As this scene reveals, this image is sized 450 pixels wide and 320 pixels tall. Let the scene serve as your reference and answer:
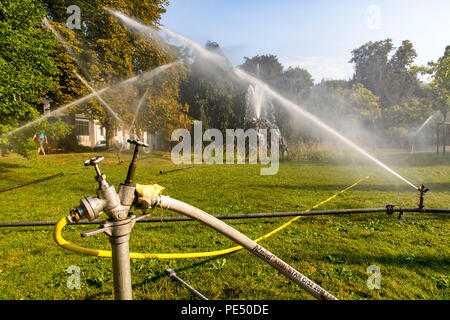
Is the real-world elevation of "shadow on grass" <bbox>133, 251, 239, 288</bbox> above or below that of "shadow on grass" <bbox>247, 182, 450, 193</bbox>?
below

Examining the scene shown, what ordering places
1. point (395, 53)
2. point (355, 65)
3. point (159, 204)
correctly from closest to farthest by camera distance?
point (159, 204) → point (395, 53) → point (355, 65)

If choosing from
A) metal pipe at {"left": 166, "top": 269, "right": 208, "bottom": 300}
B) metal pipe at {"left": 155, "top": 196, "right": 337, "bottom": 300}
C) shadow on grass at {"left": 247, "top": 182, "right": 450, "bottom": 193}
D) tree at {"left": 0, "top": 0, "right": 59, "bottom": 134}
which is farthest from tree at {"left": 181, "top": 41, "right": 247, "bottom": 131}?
metal pipe at {"left": 155, "top": 196, "right": 337, "bottom": 300}

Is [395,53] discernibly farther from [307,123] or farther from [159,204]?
[159,204]

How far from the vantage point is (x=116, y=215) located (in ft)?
6.05

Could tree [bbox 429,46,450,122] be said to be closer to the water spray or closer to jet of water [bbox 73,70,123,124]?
the water spray

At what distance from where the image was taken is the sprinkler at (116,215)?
1.79 m

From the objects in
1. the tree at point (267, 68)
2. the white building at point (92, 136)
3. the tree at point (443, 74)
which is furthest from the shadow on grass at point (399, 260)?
the tree at point (267, 68)

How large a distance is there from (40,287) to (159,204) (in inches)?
112

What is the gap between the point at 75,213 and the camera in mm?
1796

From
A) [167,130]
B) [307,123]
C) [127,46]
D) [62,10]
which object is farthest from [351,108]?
[62,10]

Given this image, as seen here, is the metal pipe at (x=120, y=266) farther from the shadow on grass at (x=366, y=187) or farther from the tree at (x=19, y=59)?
the tree at (x=19, y=59)

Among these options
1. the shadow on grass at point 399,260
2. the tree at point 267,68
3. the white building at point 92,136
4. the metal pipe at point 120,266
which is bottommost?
the shadow on grass at point 399,260

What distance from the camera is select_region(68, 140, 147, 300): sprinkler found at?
179 cm

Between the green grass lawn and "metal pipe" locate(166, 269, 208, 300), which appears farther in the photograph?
the green grass lawn
